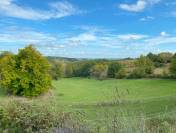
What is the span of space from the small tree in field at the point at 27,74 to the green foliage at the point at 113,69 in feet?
101

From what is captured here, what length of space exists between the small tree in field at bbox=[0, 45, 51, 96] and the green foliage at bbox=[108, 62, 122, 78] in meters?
30.7

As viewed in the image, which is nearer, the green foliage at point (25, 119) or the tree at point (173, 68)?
the green foliage at point (25, 119)

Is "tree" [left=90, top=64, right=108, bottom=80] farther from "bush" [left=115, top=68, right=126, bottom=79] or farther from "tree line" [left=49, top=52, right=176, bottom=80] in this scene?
"bush" [left=115, top=68, right=126, bottom=79]

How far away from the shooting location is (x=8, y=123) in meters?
6.57

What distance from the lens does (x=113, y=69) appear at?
230ft

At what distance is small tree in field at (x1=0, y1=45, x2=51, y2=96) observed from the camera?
3928 centimetres

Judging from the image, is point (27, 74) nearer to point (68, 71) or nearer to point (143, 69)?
point (143, 69)

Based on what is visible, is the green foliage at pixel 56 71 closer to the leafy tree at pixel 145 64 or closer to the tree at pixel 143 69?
the tree at pixel 143 69

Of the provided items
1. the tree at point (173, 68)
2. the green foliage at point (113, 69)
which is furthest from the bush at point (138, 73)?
the tree at point (173, 68)

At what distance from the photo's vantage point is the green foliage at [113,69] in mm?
69125

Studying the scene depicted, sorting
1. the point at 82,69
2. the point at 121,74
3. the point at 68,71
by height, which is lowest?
the point at 121,74

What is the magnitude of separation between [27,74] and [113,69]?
108 feet

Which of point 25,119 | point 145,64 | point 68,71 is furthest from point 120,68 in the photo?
point 25,119

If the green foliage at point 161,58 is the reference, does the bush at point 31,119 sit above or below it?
below
